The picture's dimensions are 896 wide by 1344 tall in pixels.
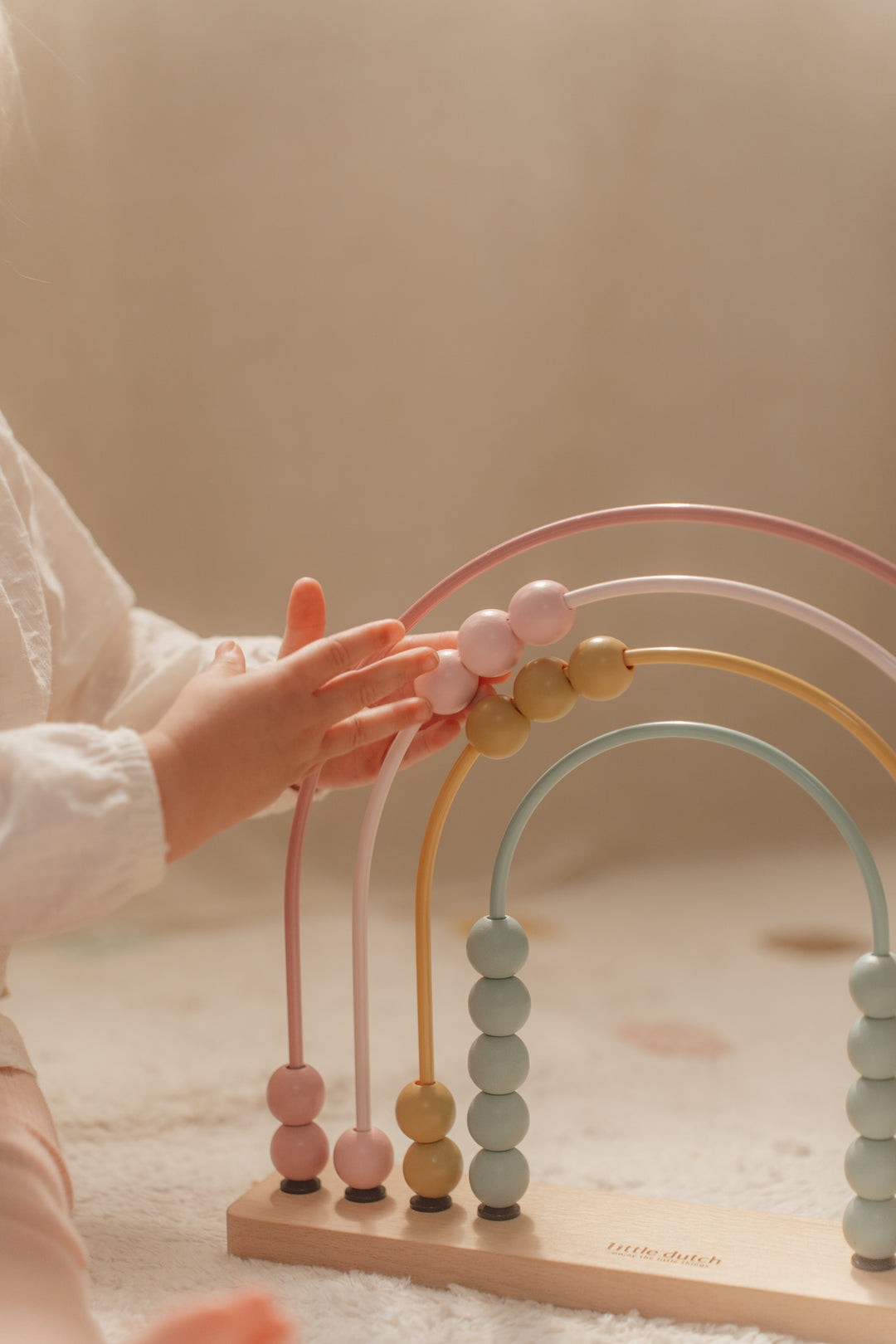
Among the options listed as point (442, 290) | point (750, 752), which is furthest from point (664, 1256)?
point (442, 290)

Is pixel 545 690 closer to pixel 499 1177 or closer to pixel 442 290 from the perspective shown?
pixel 499 1177

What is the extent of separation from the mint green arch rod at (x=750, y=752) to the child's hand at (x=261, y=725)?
0.10 m

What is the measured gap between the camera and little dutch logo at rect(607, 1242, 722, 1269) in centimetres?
72

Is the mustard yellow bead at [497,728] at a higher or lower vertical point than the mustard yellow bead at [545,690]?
lower

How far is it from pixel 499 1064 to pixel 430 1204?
10 centimetres

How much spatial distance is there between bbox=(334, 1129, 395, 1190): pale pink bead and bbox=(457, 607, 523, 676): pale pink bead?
11.2 inches

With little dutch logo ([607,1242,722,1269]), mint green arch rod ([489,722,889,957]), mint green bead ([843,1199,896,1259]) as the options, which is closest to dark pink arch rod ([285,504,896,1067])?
mint green arch rod ([489,722,889,957])

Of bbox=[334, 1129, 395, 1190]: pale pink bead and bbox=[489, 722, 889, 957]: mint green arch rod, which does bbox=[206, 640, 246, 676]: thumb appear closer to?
bbox=[489, 722, 889, 957]: mint green arch rod

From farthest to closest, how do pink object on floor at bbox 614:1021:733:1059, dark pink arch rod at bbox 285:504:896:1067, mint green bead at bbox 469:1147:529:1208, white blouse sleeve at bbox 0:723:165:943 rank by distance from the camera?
pink object on floor at bbox 614:1021:733:1059
mint green bead at bbox 469:1147:529:1208
dark pink arch rod at bbox 285:504:896:1067
white blouse sleeve at bbox 0:723:165:943

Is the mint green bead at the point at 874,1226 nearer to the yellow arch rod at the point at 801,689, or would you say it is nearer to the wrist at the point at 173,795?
the yellow arch rod at the point at 801,689

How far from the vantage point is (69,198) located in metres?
1.46

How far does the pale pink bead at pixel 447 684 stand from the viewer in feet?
2.35

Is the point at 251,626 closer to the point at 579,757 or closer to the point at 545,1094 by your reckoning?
the point at 545,1094

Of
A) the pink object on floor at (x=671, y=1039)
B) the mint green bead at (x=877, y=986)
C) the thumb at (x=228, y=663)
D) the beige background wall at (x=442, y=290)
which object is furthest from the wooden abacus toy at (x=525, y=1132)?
the beige background wall at (x=442, y=290)
